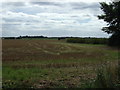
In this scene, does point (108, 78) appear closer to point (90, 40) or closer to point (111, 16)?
point (111, 16)

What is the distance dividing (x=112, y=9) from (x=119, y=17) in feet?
6.52

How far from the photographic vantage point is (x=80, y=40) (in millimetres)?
77875

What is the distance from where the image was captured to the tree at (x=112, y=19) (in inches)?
2013

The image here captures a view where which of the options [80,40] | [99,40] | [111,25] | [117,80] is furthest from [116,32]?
[117,80]

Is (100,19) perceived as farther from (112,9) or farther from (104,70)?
(104,70)

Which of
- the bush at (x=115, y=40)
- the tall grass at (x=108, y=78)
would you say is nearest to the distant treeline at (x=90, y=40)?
the bush at (x=115, y=40)

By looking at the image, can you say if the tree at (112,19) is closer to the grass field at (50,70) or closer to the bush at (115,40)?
the bush at (115,40)

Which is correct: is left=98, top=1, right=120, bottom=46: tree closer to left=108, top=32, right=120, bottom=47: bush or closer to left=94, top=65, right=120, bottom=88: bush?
left=108, top=32, right=120, bottom=47: bush

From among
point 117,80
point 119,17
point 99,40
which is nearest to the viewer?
point 117,80

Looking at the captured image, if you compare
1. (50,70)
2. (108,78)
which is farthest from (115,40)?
(108,78)

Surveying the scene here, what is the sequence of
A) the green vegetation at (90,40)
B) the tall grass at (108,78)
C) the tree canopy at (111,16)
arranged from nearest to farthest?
the tall grass at (108,78) → the tree canopy at (111,16) → the green vegetation at (90,40)

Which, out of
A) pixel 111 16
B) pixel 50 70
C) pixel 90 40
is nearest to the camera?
pixel 50 70

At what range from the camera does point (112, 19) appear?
171 feet

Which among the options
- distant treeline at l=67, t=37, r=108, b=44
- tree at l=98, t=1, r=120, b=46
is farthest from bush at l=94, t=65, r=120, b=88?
distant treeline at l=67, t=37, r=108, b=44
